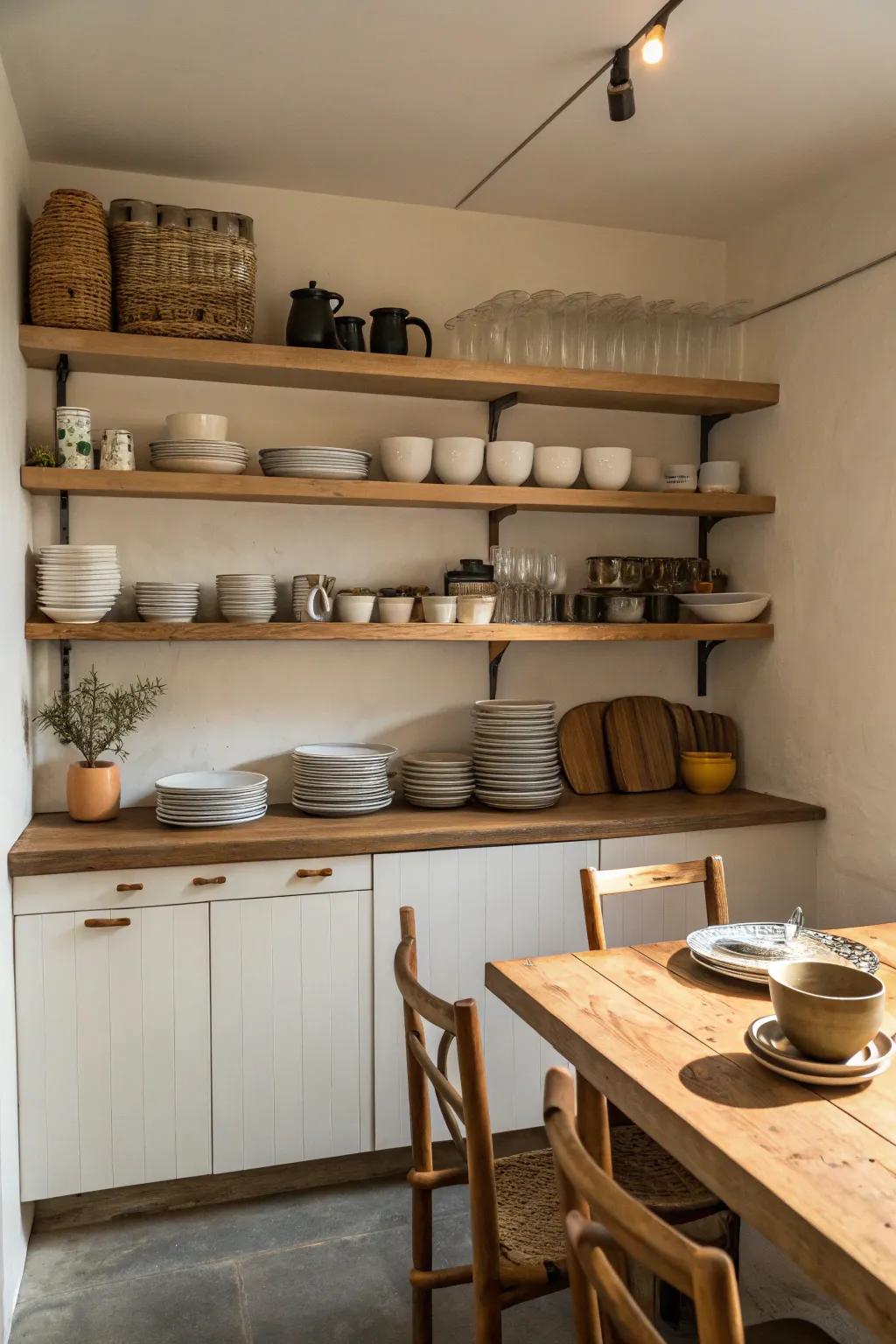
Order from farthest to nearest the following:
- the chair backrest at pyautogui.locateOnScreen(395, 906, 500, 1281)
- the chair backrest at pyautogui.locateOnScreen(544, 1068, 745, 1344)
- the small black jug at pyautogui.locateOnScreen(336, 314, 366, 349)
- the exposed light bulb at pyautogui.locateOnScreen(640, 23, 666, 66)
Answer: the small black jug at pyautogui.locateOnScreen(336, 314, 366, 349), the exposed light bulb at pyautogui.locateOnScreen(640, 23, 666, 66), the chair backrest at pyautogui.locateOnScreen(395, 906, 500, 1281), the chair backrest at pyautogui.locateOnScreen(544, 1068, 745, 1344)

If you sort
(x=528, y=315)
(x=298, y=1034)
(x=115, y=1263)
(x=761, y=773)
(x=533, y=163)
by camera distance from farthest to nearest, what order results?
1. (x=761, y=773)
2. (x=528, y=315)
3. (x=533, y=163)
4. (x=298, y=1034)
5. (x=115, y=1263)

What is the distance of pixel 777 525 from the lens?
3.29 meters

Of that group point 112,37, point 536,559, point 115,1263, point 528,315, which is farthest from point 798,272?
point 115,1263

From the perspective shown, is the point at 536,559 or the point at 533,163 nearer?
the point at 533,163

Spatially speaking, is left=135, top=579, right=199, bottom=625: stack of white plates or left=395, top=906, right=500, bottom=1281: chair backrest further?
left=135, top=579, right=199, bottom=625: stack of white plates

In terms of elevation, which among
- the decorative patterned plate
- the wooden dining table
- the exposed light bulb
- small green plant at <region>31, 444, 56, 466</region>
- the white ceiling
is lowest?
the wooden dining table

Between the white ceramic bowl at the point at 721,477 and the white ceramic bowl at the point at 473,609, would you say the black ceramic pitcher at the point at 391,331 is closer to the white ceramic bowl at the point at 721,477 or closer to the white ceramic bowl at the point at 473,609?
the white ceramic bowl at the point at 473,609

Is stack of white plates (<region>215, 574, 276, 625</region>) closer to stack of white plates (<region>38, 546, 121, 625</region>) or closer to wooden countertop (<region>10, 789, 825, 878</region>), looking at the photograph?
stack of white plates (<region>38, 546, 121, 625</region>)

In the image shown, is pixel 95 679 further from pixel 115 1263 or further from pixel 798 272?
pixel 798 272

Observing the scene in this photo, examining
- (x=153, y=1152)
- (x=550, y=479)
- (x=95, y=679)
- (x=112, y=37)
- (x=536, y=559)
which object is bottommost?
(x=153, y=1152)

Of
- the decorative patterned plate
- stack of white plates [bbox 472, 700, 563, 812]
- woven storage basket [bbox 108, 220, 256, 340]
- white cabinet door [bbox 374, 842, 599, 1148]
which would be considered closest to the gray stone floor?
white cabinet door [bbox 374, 842, 599, 1148]

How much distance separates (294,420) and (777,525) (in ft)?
4.86

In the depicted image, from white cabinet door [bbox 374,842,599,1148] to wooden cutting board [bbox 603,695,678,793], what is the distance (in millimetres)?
483

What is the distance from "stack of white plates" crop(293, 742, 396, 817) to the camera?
2926 mm
